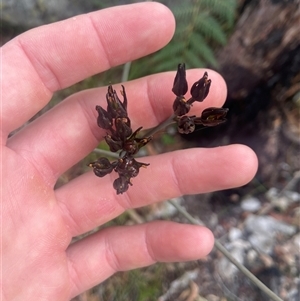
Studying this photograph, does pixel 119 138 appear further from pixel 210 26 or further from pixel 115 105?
pixel 210 26

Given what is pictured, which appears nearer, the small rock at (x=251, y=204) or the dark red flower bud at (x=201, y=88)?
the dark red flower bud at (x=201, y=88)

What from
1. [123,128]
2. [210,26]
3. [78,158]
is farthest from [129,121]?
[210,26]

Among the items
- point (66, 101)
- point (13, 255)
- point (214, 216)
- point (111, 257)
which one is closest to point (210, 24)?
point (66, 101)

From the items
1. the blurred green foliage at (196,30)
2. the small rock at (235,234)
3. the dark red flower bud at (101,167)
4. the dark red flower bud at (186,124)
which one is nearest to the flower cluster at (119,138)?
the dark red flower bud at (101,167)

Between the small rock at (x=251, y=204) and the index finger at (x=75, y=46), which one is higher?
the index finger at (x=75, y=46)

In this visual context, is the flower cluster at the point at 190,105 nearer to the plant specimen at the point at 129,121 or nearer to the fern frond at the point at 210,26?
the plant specimen at the point at 129,121

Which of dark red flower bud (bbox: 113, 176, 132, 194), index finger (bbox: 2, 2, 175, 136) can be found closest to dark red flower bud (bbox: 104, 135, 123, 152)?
dark red flower bud (bbox: 113, 176, 132, 194)

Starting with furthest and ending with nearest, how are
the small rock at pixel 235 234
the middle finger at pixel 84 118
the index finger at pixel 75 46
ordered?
the small rock at pixel 235 234
the middle finger at pixel 84 118
the index finger at pixel 75 46
